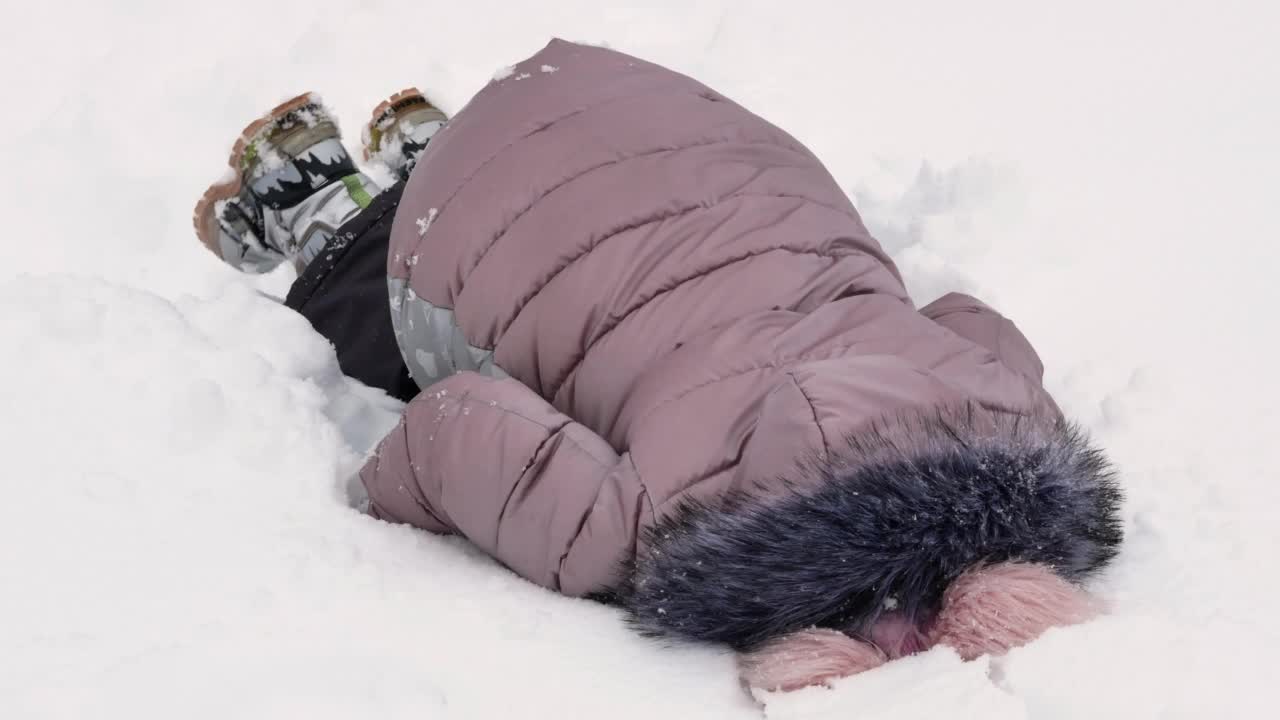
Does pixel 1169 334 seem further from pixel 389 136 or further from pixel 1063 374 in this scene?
pixel 389 136

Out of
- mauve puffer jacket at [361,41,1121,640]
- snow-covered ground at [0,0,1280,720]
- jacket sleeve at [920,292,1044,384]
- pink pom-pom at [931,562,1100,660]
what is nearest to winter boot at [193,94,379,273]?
snow-covered ground at [0,0,1280,720]

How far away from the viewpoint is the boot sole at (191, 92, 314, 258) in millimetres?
1923

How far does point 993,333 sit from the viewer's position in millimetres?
1419

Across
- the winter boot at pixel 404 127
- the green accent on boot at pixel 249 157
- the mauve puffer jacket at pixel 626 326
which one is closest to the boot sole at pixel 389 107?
the winter boot at pixel 404 127

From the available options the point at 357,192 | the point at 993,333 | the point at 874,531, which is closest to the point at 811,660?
the point at 874,531

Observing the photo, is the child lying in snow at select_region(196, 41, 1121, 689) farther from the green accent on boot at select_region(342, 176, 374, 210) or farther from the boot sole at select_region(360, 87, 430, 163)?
the boot sole at select_region(360, 87, 430, 163)

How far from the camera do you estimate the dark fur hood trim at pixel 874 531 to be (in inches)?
33.8

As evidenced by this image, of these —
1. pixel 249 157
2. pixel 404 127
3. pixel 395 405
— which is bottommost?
pixel 395 405

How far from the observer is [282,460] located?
4.17 ft

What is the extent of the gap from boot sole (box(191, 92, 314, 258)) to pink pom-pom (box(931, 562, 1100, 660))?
5.10ft

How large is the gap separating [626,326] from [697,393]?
0.18 meters

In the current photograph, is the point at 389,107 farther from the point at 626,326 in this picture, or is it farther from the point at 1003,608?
the point at 1003,608

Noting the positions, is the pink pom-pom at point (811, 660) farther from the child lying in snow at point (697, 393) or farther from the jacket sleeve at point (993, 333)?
the jacket sleeve at point (993, 333)

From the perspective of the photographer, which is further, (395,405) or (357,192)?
(357,192)
